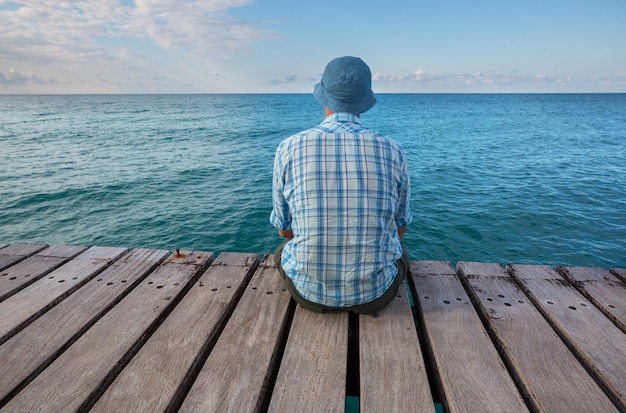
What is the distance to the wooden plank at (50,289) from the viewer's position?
2619 millimetres

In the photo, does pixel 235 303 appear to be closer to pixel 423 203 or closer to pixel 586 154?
pixel 423 203

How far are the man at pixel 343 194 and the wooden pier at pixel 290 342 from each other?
346mm

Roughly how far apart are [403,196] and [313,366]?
4.67 feet

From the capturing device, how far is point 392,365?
2191 millimetres

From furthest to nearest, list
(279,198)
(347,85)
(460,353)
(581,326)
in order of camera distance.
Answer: (279,198)
(581,326)
(347,85)
(460,353)

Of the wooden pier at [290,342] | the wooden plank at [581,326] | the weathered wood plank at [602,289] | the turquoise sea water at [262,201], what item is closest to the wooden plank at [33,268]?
the wooden pier at [290,342]

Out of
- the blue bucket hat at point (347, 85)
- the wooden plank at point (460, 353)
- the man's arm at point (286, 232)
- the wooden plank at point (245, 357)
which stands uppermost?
the blue bucket hat at point (347, 85)

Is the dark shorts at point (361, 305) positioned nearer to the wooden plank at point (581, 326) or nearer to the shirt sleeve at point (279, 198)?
the shirt sleeve at point (279, 198)

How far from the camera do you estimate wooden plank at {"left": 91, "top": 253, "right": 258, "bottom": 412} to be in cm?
195

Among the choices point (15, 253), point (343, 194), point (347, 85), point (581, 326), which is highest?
point (347, 85)

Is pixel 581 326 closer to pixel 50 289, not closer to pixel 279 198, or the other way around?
pixel 279 198

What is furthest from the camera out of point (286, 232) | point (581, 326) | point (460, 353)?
point (286, 232)

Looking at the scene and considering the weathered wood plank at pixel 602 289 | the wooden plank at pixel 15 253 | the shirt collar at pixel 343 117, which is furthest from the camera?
the wooden plank at pixel 15 253

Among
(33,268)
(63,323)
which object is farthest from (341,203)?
(33,268)
